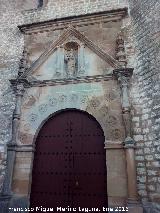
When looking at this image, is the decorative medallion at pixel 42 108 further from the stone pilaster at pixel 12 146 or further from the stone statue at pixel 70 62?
the stone statue at pixel 70 62

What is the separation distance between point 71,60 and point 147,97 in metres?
1.96

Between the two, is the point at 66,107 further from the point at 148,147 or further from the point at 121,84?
the point at 148,147

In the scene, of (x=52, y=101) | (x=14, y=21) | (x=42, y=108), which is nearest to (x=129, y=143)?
(x=52, y=101)

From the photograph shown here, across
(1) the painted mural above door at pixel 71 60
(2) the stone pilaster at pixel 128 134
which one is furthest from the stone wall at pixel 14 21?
(2) the stone pilaster at pixel 128 134

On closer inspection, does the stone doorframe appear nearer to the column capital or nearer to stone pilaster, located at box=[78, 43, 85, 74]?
the column capital

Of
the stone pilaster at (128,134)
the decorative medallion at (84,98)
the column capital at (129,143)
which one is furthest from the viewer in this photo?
the decorative medallion at (84,98)

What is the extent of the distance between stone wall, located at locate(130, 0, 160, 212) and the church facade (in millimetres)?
21

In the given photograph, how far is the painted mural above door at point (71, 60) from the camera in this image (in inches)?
199

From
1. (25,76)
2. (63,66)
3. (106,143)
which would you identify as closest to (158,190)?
(106,143)

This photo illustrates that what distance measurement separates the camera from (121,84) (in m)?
4.66

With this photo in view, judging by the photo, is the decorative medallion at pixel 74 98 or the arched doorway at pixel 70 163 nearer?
the arched doorway at pixel 70 163

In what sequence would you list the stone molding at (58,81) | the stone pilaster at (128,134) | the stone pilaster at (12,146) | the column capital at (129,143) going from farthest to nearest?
1. the stone molding at (58,81)
2. the stone pilaster at (12,146)
3. the column capital at (129,143)
4. the stone pilaster at (128,134)

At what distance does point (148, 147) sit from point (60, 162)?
1683 millimetres

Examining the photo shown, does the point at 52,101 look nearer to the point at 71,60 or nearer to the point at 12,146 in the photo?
the point at 71,60
